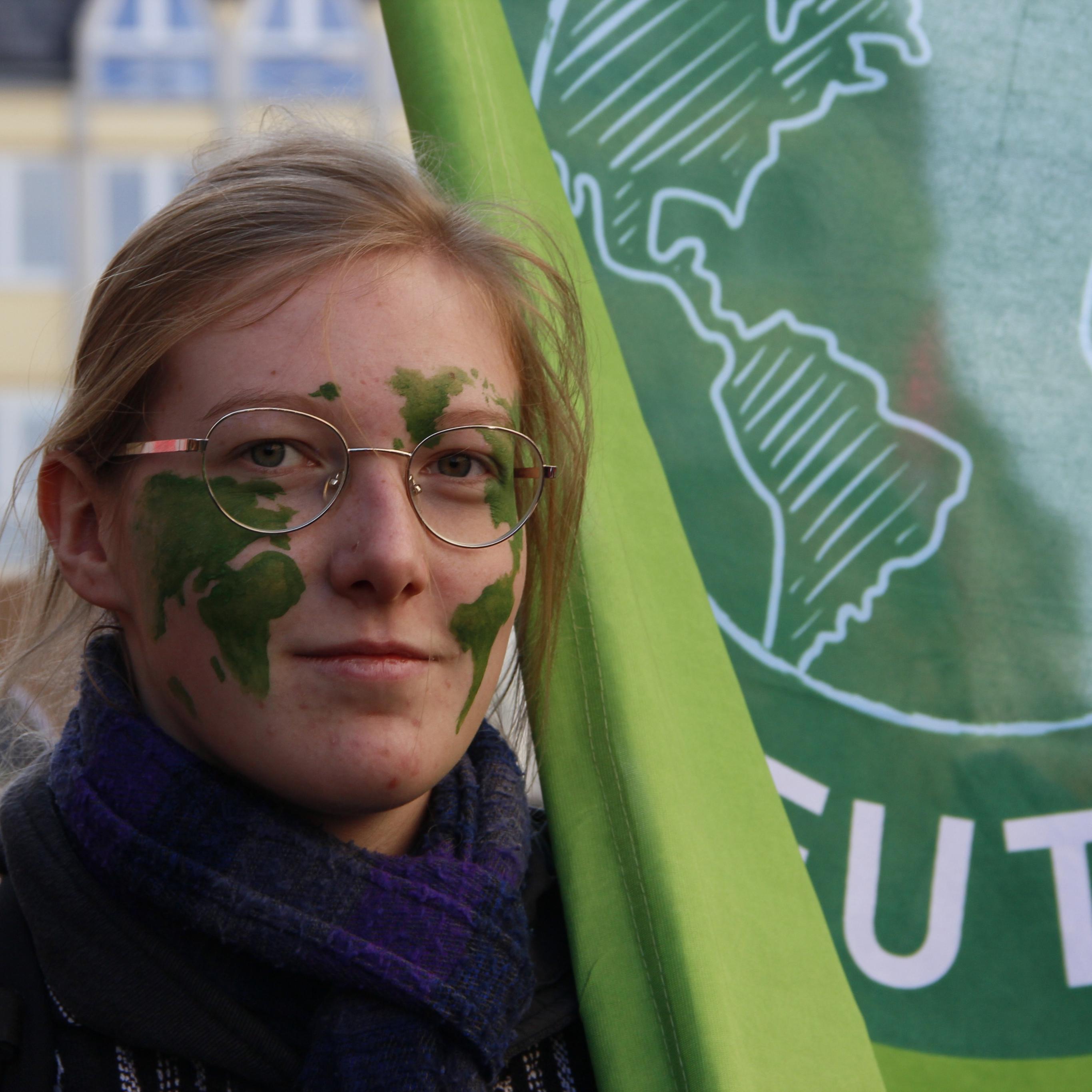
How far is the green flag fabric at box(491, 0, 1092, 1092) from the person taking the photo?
1.81m

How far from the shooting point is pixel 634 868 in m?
1.65

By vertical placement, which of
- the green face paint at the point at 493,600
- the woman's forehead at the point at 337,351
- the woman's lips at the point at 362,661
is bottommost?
the woman's lips at the point at 362,661

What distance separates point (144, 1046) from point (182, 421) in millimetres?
690

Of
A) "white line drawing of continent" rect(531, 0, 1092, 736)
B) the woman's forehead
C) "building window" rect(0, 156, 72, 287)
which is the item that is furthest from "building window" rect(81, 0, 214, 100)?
the woman's forehead

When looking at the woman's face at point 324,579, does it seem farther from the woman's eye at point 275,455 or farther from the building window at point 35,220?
the building window at point 35,220

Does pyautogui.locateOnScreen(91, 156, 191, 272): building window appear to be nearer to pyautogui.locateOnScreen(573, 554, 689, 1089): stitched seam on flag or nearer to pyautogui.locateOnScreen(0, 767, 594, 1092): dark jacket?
pyautogui.locateOnScreen(573, 554, 689, 1089): stitched seam on flag

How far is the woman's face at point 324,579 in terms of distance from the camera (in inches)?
57.9

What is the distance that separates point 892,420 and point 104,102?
54.1 ft

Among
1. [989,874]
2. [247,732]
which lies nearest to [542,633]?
[247,732]

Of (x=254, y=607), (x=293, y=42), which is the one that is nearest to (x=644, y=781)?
(x=254, y=607)

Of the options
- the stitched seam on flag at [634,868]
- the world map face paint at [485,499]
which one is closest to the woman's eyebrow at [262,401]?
the world map face paint at [485,499]

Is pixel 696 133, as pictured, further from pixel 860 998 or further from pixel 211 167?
pixel 860 998

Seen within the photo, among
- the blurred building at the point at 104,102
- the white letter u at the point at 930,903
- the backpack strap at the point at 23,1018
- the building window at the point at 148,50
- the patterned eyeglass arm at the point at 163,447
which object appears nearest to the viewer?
the backpack strap at the point at 23,1018

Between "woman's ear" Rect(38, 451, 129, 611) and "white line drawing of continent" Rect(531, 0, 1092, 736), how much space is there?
80cm
